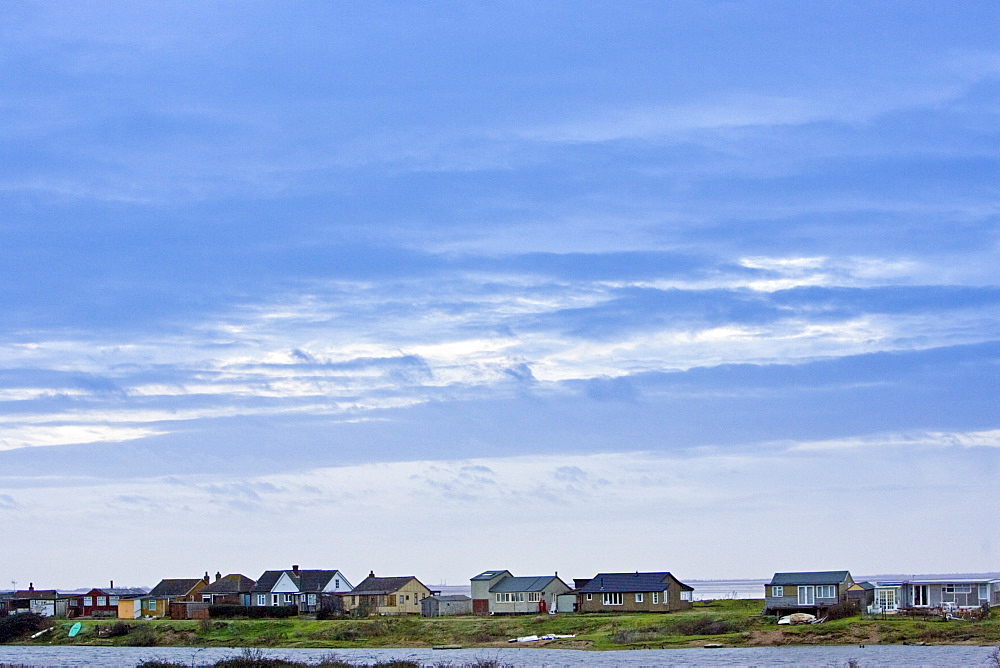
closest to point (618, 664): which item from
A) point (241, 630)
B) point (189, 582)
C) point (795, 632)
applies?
point (795, 632)

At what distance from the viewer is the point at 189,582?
125188mm

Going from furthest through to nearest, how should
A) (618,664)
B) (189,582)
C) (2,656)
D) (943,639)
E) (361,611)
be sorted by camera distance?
(189,582) → (361,611) → (2,656) → (943,639) → (618,664)

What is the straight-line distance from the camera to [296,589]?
122250 millimetres

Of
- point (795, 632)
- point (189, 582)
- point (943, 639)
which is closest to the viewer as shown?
point (943, 639)

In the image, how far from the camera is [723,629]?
85.5 m

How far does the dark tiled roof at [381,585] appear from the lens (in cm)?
11594

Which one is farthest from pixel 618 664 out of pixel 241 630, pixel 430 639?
pixel 241 630

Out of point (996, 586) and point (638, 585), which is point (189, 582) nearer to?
point (638, 585)

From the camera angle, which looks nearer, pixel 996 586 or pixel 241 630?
pixel 996 586

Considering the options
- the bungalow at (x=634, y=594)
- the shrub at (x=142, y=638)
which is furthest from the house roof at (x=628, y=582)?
the shrub at (x=142, y=638)

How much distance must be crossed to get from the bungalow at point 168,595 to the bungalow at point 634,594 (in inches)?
1637

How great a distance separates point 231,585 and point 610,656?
60.0 metres

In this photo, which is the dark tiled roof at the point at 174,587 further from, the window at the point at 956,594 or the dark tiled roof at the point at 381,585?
the window at the point at 956,594

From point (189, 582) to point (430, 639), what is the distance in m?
43.6
